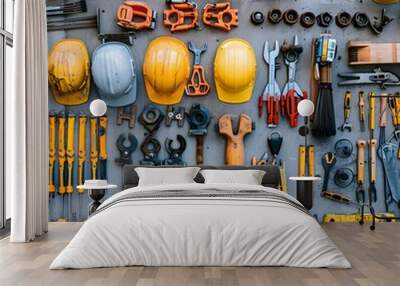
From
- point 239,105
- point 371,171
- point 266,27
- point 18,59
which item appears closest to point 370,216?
point 371,171

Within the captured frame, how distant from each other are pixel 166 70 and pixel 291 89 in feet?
4.70

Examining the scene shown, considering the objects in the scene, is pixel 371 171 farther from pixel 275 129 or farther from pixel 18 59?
pixel 18 59

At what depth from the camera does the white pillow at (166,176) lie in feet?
17.1

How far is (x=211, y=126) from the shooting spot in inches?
238

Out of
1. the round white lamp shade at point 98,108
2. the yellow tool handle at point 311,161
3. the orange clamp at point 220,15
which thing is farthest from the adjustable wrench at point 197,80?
the yellow tool handle at point 311,161

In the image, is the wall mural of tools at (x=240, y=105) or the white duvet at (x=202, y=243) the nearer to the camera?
the white duvet at (x=202, y=243)

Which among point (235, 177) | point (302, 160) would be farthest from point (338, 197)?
point (235, 177)

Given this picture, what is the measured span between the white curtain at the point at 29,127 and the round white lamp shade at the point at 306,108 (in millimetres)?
2653

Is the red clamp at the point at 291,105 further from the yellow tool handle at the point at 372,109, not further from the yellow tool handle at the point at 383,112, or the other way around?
the yellow tool handle at the point at 383,112

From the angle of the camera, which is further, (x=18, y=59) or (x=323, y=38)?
(x=323, y=38)

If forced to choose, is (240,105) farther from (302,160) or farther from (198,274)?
(198,274)

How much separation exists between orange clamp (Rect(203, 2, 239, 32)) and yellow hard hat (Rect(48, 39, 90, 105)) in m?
1.45

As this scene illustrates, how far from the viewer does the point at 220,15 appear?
5988 mm

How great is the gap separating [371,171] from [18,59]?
3943 millimetres
